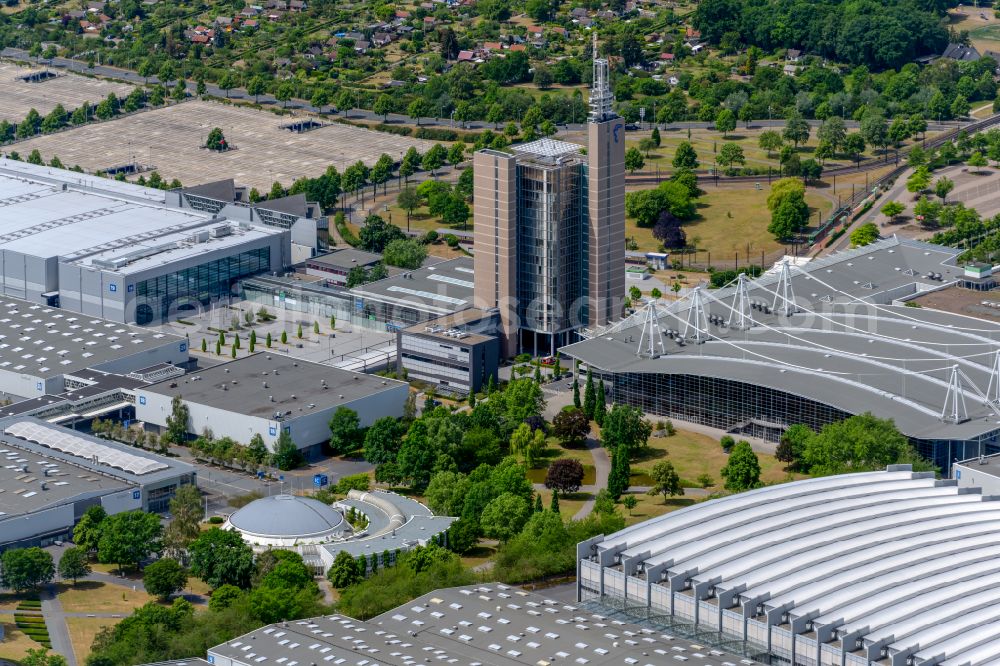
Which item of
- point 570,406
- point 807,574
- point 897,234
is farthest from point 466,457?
point 897,234

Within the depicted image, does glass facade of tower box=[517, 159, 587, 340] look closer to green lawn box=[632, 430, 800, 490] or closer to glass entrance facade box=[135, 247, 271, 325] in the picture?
green lawn box=[632, 430, 800, 490]

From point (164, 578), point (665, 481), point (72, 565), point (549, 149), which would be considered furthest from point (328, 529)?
point (549, 149)

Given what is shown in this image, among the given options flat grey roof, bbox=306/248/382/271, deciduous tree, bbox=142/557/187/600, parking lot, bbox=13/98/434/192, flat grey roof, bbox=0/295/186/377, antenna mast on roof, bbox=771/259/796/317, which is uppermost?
parking lot, bbox=13/98/434/192

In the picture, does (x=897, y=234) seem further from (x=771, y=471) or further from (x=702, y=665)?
(x=702, y=665)

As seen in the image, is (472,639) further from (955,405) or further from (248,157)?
(248,157)

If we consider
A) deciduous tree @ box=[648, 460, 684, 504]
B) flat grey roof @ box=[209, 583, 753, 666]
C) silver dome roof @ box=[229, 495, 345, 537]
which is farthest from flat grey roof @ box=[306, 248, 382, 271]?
flat grey roof @ box=[209, 583, 753, 666]

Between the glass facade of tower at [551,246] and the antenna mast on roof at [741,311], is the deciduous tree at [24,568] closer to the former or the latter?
the glass facade of tower at [551,246]

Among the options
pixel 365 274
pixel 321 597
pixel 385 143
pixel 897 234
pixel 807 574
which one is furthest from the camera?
pixel 385 143
